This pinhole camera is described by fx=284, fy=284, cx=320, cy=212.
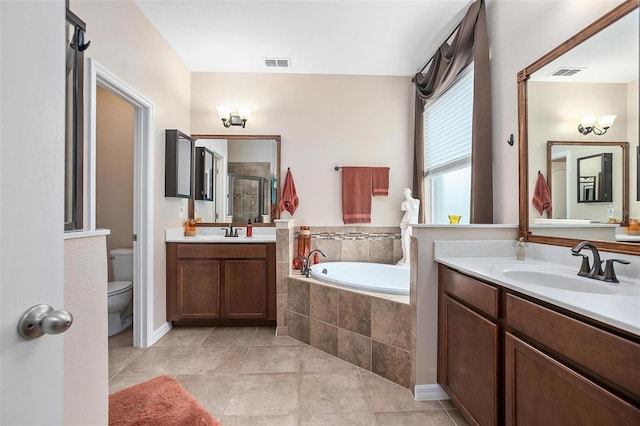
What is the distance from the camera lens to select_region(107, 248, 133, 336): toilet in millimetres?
2498

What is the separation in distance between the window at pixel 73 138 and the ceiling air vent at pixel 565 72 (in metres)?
2.27

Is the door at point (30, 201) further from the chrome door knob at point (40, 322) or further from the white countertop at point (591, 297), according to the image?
the white countertop at point (591, 297)

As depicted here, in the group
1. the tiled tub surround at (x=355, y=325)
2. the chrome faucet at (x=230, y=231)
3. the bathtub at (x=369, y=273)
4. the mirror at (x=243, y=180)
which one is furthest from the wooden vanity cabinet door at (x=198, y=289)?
the bathtub at (x=369, y=273)

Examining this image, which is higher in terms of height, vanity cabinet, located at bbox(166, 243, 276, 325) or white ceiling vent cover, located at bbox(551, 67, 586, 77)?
white ceiling vent cover, located at bbox(551, 67, 586, 77)

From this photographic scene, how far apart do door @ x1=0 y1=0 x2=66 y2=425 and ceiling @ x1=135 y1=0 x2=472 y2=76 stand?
2.14 metres

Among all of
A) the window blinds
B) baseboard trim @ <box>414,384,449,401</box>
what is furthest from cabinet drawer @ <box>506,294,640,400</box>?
the window blinds

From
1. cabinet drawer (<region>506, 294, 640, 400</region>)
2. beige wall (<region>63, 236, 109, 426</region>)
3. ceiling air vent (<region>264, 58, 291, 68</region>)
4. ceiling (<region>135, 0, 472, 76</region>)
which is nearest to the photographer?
cabinet drawer (<region>506, 294, 640, 400</region>)

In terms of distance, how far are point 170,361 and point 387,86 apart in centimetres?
341

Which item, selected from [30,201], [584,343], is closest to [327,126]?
[584,343]

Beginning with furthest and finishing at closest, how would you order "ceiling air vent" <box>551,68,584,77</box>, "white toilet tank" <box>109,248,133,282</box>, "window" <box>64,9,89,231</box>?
"white toilet tank" <box>109,248,133,282</box>
"ceiling air vent" <box>551,68,584,77</box>
"window" <box>64,9,89,231</box>

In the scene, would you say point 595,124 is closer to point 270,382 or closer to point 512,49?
point 512,49

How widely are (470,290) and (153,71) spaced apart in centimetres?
293

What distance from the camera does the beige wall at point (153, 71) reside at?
1.87 metres

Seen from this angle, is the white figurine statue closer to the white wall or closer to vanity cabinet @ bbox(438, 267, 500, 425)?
vanity cabinet @ bbox(438, 267, 500, 425)
